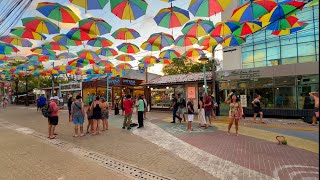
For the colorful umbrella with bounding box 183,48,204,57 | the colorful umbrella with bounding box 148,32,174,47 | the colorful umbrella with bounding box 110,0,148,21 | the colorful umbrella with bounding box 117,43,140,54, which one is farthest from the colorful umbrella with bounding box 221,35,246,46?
the colorful umbrella with bounding box 110,0,148,21

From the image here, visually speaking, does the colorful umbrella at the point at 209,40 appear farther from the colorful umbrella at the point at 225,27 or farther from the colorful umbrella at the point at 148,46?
the colorful umbrella at the point at 148,46

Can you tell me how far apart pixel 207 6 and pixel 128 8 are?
285 cm

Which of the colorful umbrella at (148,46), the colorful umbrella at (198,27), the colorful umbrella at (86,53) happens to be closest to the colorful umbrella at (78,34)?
the colorful umbrella at (148,46)

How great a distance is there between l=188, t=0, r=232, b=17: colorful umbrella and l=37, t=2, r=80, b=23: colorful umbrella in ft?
15.5

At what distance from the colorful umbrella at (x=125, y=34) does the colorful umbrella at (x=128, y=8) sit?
2614mm

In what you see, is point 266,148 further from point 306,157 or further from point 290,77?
point 290,77

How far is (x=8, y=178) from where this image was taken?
4801mm

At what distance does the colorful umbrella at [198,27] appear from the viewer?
9.82m

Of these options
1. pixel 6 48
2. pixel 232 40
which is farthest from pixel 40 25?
pixel 232 40

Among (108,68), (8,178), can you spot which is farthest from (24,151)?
(108,68)

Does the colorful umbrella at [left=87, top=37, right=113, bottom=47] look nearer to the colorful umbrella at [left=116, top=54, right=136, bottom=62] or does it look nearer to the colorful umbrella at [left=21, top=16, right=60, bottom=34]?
the colorful umbrella at [left=21, top=16, right=60, bottom=34]

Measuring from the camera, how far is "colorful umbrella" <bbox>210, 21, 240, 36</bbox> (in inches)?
389

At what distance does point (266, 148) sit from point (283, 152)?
568mm

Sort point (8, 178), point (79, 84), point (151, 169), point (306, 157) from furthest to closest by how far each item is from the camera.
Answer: point (79, 84)
point (306, 157)
point (151, 169)
point (8, 178)
